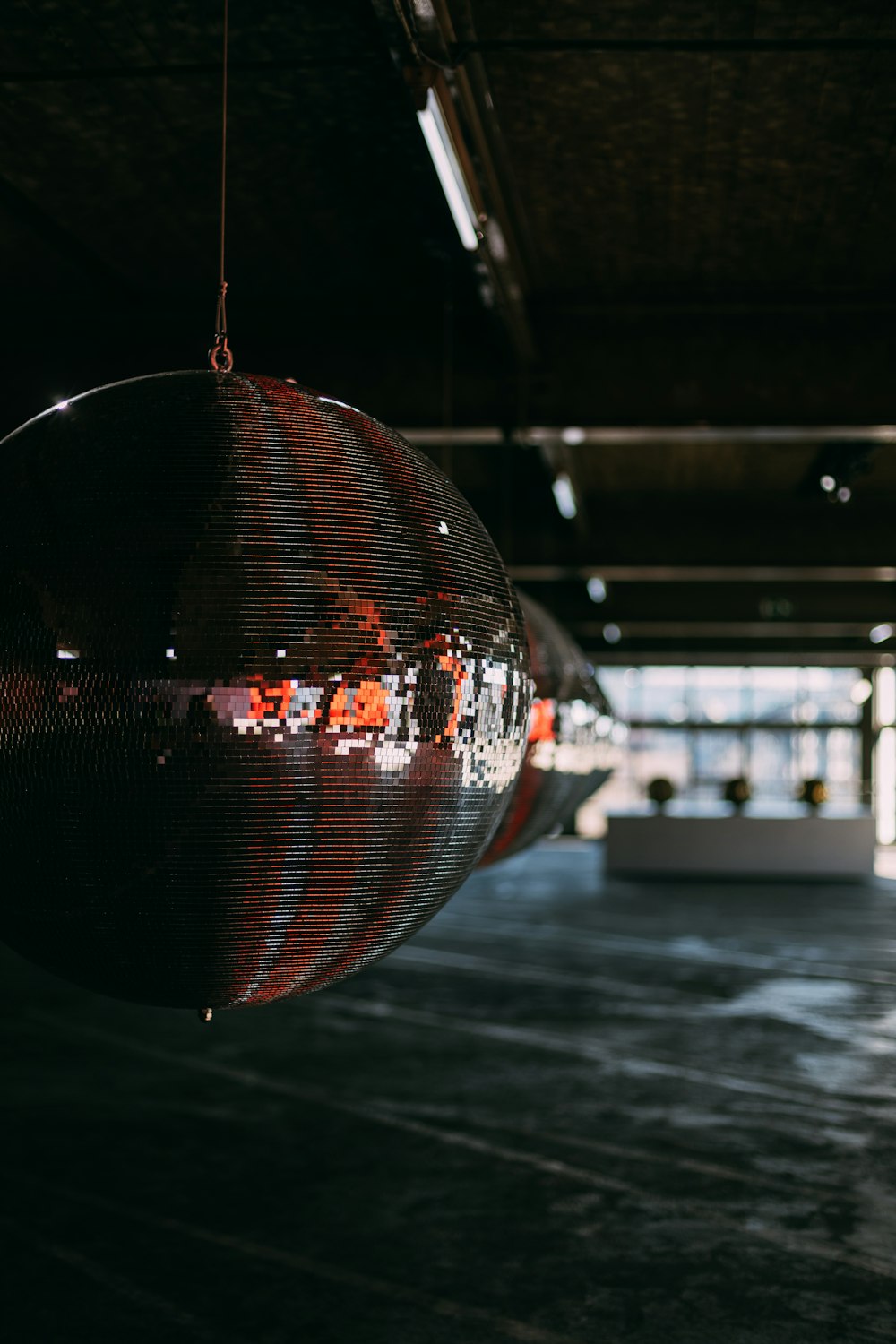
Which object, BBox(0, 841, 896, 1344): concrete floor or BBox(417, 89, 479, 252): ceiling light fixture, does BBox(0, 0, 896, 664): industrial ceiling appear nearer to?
BBox(417, 89, 479, 252): ceiling light fixture

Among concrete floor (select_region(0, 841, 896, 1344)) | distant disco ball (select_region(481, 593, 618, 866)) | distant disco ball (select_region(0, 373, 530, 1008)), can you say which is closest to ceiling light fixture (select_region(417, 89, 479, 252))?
distant disco ball (select_region(481, 593, 618, 866))

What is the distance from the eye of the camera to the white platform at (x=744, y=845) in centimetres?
1639

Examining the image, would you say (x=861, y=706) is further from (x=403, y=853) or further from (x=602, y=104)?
(x=403, y=853)

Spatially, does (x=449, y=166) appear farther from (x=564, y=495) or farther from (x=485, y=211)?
(x=564, y=495)

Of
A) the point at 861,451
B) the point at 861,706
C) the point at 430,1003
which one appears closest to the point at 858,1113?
the point at 430,1003

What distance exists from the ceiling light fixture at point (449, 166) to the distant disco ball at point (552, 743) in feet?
3.73

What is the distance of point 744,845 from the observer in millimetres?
16547

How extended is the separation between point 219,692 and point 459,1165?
160 inches

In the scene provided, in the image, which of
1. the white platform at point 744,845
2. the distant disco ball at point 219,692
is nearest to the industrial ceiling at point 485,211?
the distant disco ball at point 219,692

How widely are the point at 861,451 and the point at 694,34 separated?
13.8 ft

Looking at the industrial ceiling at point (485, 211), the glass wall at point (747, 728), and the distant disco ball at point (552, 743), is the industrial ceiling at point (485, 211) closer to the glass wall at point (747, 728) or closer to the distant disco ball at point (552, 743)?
the distant disco ball at point (552, 743)

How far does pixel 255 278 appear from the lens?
16.2ft

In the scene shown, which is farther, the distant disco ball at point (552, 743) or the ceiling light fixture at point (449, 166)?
the distant disco ball at point (552, 743)

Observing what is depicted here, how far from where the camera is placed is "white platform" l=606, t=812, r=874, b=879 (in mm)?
16391
